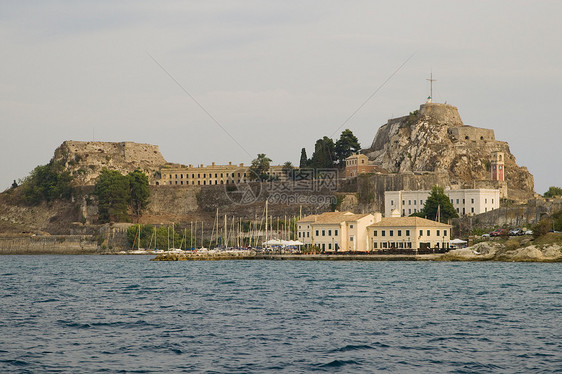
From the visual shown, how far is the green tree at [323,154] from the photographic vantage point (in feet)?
410

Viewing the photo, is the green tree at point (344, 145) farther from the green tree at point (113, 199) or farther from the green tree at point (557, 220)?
the green tree at point (557, 220)

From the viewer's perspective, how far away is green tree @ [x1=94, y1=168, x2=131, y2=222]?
124m

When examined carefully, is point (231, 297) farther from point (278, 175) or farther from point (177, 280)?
point (278, 175)

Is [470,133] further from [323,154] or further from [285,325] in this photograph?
[285,325]

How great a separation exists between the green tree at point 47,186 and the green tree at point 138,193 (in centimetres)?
1218

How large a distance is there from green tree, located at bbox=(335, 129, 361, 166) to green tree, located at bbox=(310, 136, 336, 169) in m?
1.65

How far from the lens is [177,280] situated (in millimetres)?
56875

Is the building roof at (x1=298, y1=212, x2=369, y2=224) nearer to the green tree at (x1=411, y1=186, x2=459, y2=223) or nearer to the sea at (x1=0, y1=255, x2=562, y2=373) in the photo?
the green tree at (x1=411, y1=186, x2=459, y2=223)

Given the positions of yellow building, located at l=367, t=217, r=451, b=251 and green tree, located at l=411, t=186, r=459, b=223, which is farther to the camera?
green tree, located at l=411, t=186, r=459, b=223

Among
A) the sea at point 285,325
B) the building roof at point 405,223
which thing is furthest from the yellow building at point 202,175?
the sea at point 285,325

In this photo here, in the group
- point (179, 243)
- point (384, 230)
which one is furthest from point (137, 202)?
point (384, 230)

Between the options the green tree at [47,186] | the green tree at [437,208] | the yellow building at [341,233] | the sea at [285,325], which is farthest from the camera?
the green tree at [47,186]

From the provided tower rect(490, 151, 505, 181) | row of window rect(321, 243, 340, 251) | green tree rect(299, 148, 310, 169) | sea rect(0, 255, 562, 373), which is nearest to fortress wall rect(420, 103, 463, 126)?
tower rect(490, 151, 505, 181)

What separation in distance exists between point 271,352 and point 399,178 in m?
88.1
